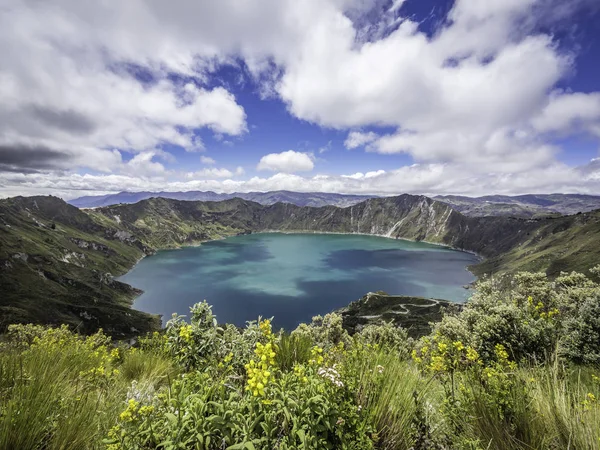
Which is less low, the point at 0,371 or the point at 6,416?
the point at 6,416

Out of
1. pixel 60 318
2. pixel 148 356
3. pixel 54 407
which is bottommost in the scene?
pixel 60 318

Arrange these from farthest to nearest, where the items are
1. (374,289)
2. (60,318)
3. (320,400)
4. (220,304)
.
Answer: (374,289), (220,304), (60,318), (320,400)

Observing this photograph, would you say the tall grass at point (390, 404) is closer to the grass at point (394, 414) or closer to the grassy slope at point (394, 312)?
the grass at point (394, 414)

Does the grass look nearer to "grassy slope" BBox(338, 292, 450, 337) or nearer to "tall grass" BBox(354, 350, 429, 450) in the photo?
"tall grass" BBox(354, 350, 429, 450)

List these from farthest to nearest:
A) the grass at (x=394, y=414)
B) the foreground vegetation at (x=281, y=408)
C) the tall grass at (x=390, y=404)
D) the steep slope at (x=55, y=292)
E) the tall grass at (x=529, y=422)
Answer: the steep slope at (x=55, y=292) → the tall grass at (x=390, y=404) → the tall grass at (x=529, y=422) → the grass at (x=394, y=414) → the foreground vegetation at (x=281, y=408)

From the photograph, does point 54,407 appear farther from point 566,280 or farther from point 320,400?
point 566,280

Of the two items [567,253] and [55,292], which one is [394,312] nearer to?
[567,253]

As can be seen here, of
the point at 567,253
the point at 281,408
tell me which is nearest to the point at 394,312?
the point at 281,408

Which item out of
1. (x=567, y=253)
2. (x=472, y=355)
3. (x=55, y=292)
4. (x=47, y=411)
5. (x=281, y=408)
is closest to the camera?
(x=281, y=408)

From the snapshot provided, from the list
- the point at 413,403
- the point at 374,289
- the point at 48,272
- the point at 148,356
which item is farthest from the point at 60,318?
the point at 374,289

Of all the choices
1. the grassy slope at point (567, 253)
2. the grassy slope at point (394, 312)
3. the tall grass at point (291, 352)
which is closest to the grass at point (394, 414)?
the tall grass at point (291, 352)

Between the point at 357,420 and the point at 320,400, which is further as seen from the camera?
the point at 357,420
